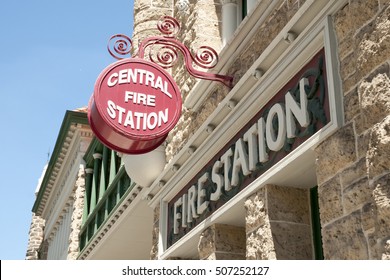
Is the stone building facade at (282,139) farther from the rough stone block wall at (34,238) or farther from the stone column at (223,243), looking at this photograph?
the rough stone block wall at (34,238)

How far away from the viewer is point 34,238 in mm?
36562

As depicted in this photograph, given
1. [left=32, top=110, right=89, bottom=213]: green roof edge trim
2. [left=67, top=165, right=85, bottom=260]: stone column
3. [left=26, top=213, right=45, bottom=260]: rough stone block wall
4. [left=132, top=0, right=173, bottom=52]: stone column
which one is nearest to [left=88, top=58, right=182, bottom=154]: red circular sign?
[left=132, top=0, right=173, bottom=52]: stone column

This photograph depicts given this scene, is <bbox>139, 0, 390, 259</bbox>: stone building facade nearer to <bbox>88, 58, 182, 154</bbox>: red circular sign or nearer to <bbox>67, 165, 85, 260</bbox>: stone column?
<bbox>88, 58, 182, 154</bbox>: red circular sign

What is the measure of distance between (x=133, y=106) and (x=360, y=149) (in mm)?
3197

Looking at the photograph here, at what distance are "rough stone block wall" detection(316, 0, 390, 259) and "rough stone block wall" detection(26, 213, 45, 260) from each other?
1292 inches

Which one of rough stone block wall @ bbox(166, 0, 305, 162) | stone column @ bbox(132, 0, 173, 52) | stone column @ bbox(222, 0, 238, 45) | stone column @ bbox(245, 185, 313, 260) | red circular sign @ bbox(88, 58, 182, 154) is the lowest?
stone column @ bbox(245, 185, 313, 260)

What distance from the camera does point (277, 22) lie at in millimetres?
6164

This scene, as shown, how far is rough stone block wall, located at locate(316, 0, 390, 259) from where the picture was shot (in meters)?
3.87

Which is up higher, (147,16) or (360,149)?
(147,16)

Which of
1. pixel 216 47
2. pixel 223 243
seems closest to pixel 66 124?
pixel 216 47

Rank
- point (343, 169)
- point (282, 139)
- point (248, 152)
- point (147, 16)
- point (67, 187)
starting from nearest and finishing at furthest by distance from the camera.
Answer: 1. point (343, 169)
2. point (282, 139)
3. point (248, 152)
4. point (147, 16)
5. point (67, 187)

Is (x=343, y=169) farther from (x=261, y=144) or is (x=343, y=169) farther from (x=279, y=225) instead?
(x=261, y=144)
